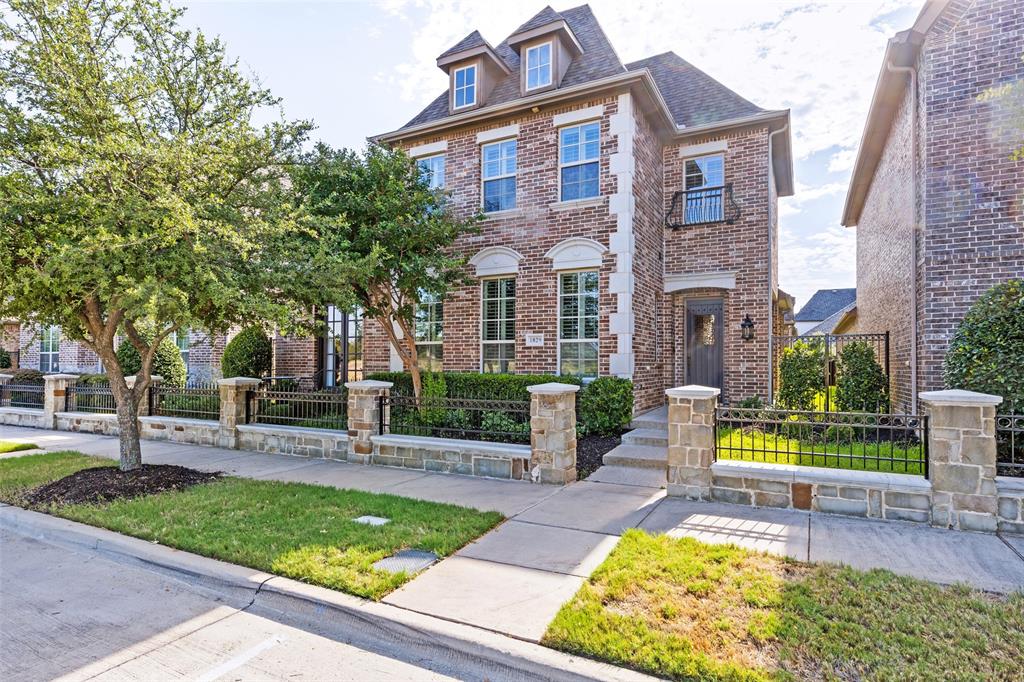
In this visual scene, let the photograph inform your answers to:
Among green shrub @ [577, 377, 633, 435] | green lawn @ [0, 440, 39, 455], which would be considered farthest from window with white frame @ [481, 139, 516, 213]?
green lawn @ [0, 440, 39, 455]

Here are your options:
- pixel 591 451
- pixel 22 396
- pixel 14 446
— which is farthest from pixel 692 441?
pixel 22 396

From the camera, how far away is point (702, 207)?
39.3 feet

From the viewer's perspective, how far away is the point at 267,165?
762 cm

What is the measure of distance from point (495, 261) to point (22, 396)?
1275 centimetres

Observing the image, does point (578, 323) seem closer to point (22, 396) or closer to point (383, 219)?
point (383, 219)

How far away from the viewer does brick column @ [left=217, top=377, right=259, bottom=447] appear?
379 inches

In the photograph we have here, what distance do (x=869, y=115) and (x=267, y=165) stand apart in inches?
429

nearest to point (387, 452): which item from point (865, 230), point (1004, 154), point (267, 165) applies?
point (267, 165)

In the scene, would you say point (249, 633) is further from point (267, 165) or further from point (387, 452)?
point (267, 165)

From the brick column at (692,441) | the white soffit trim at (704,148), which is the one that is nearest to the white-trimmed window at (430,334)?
the white soffit trim at (704,148)

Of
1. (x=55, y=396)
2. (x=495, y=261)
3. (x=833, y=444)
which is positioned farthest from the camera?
(x=55, y=396)

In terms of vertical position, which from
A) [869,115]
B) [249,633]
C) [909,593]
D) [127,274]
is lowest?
[249,633]

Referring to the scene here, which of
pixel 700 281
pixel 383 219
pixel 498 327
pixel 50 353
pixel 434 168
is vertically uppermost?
pixel 434 168

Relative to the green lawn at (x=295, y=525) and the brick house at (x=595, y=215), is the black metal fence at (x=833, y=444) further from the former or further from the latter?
the green lawn at (x=295, y=525)
